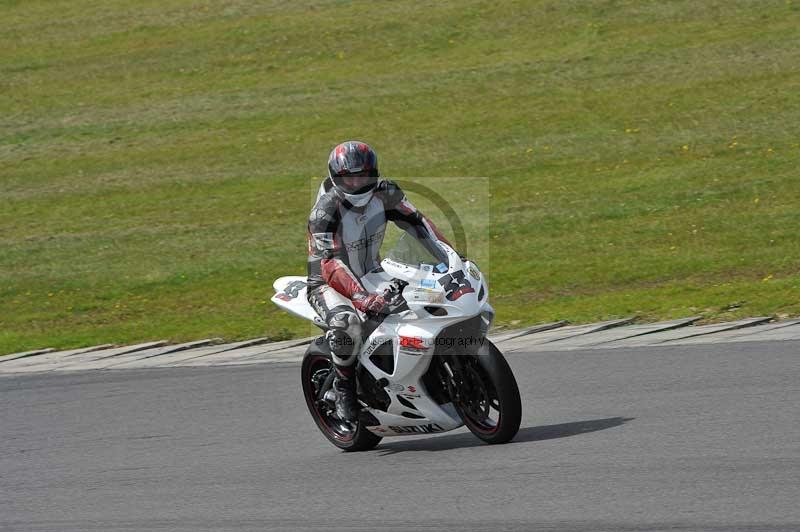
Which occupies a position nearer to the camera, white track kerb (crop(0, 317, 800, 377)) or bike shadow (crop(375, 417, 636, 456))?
bike shadow (crop(375, 417, 636, 456))

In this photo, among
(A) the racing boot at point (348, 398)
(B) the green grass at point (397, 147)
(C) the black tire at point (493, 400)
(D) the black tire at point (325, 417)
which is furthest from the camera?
(B) the green grass at point (397, 147)

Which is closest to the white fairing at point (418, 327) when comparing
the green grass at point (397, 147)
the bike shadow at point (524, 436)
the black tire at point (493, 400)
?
the black tire at point (493, 400)

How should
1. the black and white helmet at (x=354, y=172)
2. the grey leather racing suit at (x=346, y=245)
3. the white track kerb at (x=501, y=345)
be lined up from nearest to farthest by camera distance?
1. the black and white helmet at (x=354, y=172)
2. the grey leather racing suit at (x=346, y=245)
3. the white track kerb at (x=501, y=345)

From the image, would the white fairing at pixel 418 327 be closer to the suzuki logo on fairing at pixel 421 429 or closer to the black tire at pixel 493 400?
the suzuki logo on fairing at pixel 421 429

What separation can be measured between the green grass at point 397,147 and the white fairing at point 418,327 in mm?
5139

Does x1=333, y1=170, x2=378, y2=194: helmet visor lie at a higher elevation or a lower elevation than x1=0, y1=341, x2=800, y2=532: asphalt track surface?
higher

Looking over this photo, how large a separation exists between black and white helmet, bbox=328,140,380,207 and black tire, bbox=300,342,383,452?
1.13 m

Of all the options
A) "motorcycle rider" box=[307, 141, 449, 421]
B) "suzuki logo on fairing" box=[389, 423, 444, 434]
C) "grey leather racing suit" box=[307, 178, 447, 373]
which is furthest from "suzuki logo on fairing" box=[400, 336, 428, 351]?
"suzuki logo on fairing" box=[389, 423, 444, 434]

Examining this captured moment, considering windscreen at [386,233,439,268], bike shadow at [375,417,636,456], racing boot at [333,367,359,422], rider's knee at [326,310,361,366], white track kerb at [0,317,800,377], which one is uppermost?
windscreen at [386,233,439,268]

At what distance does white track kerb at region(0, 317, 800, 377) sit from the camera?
1137 centimetres

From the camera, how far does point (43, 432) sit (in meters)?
9.96

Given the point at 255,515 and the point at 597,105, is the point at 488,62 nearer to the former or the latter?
the point at 597,105

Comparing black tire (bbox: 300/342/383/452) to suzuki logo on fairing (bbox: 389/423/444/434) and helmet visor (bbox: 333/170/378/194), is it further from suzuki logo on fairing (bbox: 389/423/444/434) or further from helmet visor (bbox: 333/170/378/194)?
helmet visor (bbox: 333/170/378/194)

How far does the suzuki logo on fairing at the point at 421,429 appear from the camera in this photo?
26.4 ft
